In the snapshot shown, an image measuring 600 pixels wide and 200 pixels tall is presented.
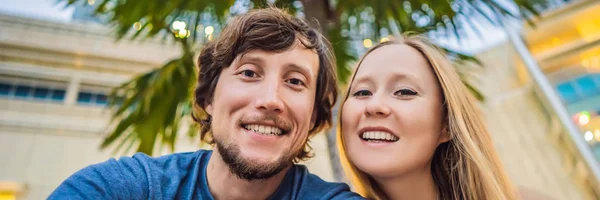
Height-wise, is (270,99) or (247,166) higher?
(270,99)

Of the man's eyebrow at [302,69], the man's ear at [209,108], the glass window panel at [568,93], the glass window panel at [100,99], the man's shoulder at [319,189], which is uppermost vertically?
the glass window panel at [568,93]

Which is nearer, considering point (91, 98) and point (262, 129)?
point (262, 129)

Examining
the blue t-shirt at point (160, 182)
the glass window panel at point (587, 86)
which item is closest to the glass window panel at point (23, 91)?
the blue t-shirt at point (160, 182)

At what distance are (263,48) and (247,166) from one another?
0.36m

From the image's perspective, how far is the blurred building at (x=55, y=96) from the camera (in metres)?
5.38

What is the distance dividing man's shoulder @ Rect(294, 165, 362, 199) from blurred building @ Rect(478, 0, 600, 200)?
5766 millimetres

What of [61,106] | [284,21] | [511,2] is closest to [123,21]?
[284,21]

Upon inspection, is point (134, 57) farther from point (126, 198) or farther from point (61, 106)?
point (126, 198)

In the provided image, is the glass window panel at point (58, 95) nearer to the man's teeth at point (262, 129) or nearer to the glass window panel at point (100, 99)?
the glass window panel at point (100, 99)

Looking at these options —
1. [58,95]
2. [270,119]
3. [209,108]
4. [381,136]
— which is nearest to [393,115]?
[381,136]

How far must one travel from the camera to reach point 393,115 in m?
1.09

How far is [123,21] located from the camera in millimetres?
2354

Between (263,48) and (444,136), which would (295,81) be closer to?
(263,48)

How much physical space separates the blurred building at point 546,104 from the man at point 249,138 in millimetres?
5810
